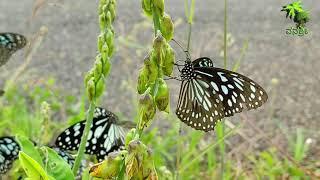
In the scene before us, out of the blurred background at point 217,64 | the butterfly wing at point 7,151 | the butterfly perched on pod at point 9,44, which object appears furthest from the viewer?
the blurred background at point 217,64

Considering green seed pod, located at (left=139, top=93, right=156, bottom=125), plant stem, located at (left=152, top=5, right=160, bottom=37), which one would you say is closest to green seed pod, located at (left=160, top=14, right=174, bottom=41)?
plant stem, located at (left=152, top=5, right=160, bottom=37)

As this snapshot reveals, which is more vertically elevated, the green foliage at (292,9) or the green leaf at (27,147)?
the green foliage at (292,9)

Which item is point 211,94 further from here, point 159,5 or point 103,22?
point 159,5

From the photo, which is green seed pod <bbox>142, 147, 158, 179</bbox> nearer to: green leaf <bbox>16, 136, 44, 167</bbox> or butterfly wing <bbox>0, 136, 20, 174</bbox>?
green leaf <bbox>16, 136, 44, 167</bbox>

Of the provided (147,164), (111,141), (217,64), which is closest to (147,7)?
(147,164)

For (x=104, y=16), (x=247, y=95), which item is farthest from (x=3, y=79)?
(x=104, y=16)

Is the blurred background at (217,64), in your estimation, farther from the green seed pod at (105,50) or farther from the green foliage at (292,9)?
the green foliage at (292,9)

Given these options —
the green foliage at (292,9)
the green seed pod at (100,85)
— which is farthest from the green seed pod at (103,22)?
the green foliage at (292,9)

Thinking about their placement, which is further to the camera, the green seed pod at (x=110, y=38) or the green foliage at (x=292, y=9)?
the green seed pod at (x=110, y=38)

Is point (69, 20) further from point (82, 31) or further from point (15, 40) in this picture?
point (15, 40)
